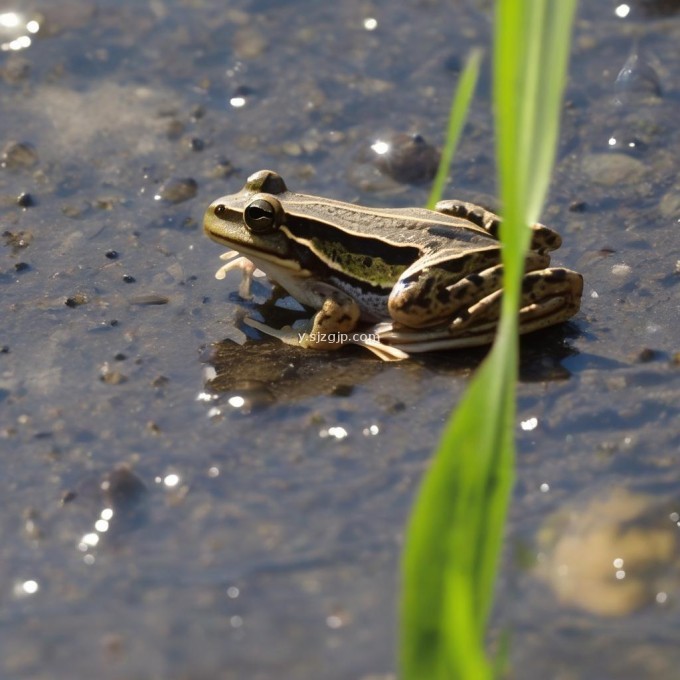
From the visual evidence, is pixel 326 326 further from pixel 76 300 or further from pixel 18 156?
pixel 18 156

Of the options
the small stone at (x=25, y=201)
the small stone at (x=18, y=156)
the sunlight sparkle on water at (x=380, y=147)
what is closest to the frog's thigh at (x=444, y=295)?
the sunlight sparkle on water at (x=380, y=147)

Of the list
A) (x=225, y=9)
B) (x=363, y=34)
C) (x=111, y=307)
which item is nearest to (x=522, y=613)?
(x=111, y=307)

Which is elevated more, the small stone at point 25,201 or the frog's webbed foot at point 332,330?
the small stone at point 25,201

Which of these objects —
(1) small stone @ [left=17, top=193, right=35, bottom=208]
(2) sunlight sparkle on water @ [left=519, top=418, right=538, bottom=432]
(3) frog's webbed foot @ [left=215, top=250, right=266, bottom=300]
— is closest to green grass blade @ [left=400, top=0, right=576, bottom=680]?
(2) sunlight sparkle on water @ [left=519, top=418, right=538, bottom=432]

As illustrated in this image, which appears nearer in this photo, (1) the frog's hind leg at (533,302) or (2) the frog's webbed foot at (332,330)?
(1) the frog's hind leg at (533,302)

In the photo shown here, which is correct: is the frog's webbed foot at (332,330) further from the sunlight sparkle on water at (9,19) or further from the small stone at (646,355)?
the sunlight sparkle on water at (9,19)

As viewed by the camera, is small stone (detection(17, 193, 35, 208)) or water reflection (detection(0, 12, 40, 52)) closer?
small stone (detection(17, 193, 35, 208))

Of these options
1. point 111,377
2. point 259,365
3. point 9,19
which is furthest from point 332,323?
point 9,19

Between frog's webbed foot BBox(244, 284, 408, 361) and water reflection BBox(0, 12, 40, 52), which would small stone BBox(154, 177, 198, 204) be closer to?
frog's webbed foot BBox(244, 284, 408, 361)
